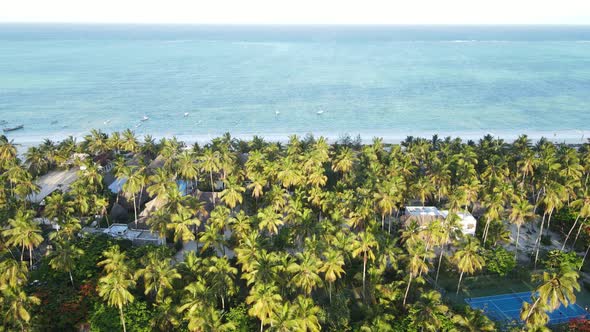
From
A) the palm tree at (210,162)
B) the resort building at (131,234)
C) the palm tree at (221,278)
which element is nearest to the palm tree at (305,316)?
the palm tree at (221,278)

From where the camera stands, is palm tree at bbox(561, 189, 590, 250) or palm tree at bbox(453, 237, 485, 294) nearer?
palm tree at bbox(453, 237, 485, 294)

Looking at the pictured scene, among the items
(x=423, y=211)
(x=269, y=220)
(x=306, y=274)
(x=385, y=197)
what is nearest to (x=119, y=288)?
(x=306, y=274)

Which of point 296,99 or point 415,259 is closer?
point 415,259

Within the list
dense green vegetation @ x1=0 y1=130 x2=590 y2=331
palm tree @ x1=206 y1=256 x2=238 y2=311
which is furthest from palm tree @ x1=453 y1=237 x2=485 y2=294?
palm tree @ x1=206 y1=256 x2=238 y2=311

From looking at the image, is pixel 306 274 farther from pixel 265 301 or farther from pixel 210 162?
pixel 210 162

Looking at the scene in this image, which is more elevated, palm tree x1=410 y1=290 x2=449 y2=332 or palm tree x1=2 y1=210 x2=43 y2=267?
palm tree x1=2 y1=210 x2=43 y2=267

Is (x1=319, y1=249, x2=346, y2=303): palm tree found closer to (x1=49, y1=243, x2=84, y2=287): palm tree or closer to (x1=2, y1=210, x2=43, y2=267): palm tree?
(x1=49, y1=243, x2=84, y2=287): palm tree

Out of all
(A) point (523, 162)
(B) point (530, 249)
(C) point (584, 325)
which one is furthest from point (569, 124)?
(C) point (584, 325)
